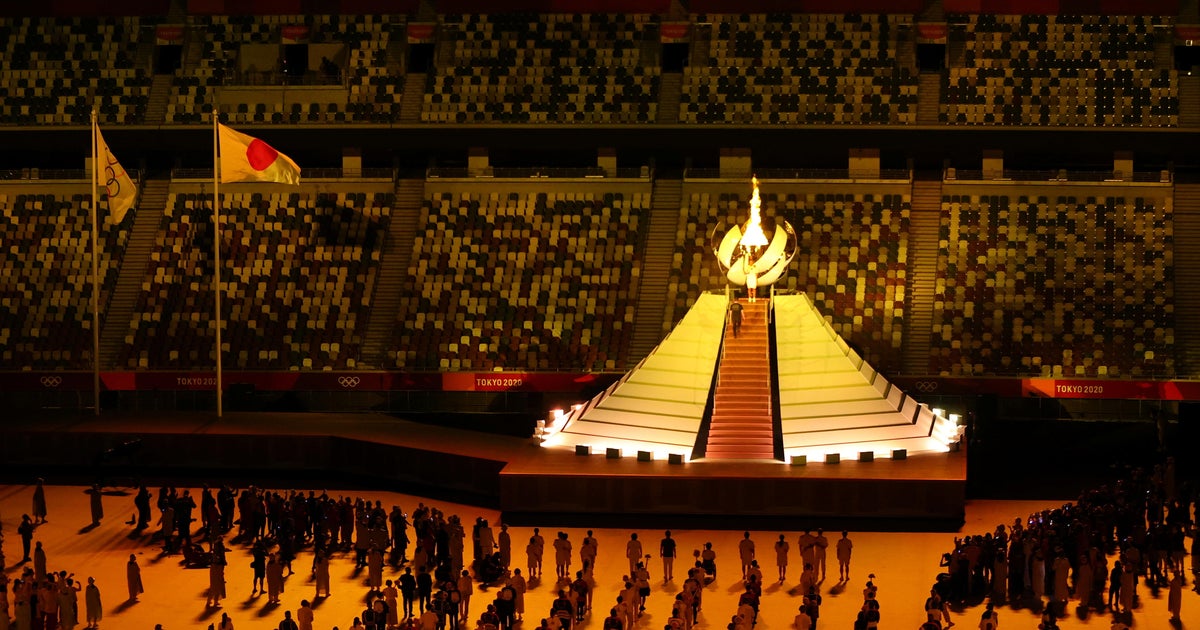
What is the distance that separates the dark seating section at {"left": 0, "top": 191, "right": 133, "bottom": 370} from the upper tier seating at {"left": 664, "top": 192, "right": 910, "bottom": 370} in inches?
579

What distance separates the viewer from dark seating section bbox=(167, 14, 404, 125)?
151ft

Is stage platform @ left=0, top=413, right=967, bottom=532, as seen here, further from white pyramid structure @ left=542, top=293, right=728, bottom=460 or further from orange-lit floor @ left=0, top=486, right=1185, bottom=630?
white pyramid structure @ left=542, top=293, right=728, bottom=460

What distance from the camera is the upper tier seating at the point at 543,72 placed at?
45188 millimetres

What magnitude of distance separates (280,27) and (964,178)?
19446 mm

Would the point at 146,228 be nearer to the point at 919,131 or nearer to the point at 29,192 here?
the point at 29,192

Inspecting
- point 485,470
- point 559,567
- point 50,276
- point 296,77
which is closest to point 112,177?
point 50,276

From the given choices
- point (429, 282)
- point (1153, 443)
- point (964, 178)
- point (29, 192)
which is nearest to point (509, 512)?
point (429, 282)

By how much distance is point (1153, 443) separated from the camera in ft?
123

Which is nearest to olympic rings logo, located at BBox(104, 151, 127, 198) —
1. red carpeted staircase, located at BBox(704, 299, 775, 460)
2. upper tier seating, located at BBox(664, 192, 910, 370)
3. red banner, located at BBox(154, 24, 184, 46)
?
red banner, located at BBox(154, 24, 184, 46)

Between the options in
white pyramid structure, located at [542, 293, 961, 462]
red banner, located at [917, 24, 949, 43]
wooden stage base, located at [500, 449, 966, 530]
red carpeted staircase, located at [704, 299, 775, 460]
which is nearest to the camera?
wooden stage base, located at [500, 449, 966, 530]

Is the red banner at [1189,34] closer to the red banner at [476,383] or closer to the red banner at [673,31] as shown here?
the red banner at [476,383]

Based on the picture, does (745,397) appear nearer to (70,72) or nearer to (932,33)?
(932,33)

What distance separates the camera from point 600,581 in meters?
28.3

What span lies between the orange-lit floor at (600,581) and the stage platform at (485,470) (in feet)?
1.92
